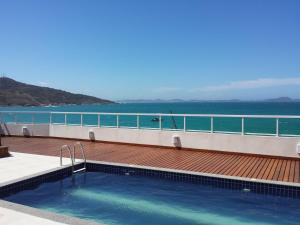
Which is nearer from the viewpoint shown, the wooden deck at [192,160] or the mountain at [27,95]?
the wooden deck at [192,160]

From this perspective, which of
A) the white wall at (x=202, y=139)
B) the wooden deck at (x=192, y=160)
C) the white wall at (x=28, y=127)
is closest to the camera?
the wooden deck at (x=192, y=160)

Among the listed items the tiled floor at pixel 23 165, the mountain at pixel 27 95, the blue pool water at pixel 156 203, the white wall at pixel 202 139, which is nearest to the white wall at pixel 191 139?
the white wall at pixel 202 139

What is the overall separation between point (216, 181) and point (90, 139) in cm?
598

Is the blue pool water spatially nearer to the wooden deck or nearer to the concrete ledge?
the wooden deck

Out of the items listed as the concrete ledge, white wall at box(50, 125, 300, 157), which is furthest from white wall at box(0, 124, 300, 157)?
the concrete ledge

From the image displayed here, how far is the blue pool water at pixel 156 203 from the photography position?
16.0 feet

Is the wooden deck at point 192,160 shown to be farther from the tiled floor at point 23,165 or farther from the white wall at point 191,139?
the tiled floor at point 23,165

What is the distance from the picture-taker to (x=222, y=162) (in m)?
7.41

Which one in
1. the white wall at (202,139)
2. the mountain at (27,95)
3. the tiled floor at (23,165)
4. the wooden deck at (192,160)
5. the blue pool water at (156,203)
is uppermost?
the mountain at (27,95)

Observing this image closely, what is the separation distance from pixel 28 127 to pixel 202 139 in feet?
24.2

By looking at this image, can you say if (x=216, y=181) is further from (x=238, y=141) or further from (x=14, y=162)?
(x=14, y=162)

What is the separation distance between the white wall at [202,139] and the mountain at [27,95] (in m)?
67.6

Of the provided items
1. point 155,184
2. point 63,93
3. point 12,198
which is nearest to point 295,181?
point 155,184

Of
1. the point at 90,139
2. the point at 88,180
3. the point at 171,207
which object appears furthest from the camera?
the point at 90,139
